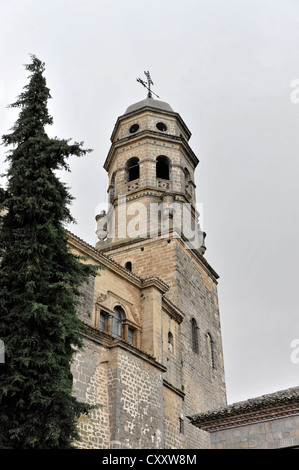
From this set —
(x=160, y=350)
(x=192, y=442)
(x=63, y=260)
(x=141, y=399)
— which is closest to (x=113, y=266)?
(x=160, y=350)

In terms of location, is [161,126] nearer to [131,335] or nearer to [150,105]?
[150,105]

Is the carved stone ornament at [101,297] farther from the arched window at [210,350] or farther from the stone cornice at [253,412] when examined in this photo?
the stone cornice at [253,412]

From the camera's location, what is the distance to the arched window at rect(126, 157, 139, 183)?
27.3 meters

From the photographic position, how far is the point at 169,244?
23.3 meters

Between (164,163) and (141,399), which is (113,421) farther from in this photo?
(164,163)

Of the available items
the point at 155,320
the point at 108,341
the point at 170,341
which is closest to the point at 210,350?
the point at 170,341

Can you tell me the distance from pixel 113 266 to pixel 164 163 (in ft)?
31.7

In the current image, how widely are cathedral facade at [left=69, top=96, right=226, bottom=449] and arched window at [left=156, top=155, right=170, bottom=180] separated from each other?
7 centimetres

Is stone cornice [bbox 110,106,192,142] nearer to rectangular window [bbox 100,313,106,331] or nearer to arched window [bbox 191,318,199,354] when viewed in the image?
arched window [bbox 191,318,199,354]

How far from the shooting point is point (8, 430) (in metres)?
8.53

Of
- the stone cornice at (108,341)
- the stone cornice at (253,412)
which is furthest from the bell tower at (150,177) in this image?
the stone cornice at (253,412)

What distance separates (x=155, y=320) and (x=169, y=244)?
4.69 m

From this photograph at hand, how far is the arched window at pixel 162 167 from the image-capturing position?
27.3 m

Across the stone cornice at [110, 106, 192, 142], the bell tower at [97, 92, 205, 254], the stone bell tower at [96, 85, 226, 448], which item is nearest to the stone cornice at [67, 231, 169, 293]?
the stone bell tower at [96, 85, 226, 448]
